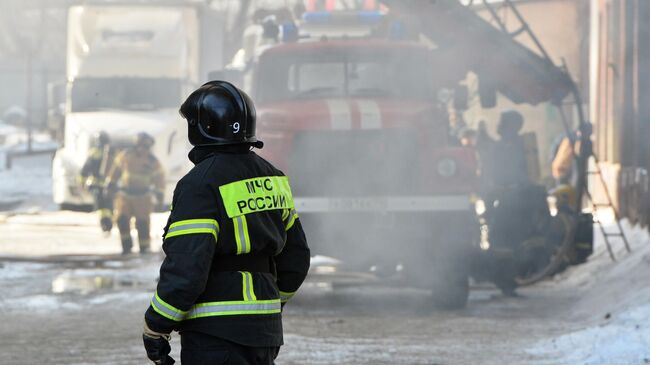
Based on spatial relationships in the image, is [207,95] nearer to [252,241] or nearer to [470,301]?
[252,241]

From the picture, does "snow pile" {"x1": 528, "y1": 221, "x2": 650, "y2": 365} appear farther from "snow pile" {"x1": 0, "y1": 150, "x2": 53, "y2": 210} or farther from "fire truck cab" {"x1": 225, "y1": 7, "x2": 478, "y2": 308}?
"snow pile" {"x1": 0, "y1": 150, "x2": 53, "y2": 210}

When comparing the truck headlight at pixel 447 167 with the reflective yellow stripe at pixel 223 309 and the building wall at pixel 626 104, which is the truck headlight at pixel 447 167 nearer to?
the building wall at pixel 626 104

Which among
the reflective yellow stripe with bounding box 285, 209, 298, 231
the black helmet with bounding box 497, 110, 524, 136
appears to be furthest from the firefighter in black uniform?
the black helmet with bounding box 497, 110, 524, 136

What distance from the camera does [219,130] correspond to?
4668 millimetres

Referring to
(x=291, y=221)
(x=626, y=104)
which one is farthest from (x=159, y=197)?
(x=291, y=221)

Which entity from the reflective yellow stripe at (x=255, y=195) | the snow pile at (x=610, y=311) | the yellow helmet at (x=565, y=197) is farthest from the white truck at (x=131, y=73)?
the reflective yellow stripe at (x=255, y=195)

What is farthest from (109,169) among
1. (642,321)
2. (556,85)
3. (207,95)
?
(207,95)

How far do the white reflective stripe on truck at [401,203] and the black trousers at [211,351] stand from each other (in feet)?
23.7

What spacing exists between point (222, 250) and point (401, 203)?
741 cm

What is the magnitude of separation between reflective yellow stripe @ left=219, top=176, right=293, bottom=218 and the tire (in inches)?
288

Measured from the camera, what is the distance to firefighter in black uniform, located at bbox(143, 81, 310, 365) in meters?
4.46

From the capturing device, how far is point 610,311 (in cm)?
1129

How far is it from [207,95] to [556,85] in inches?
400

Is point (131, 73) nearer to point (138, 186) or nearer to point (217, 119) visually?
point (138, 186)
